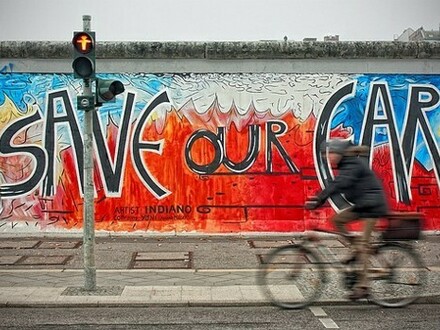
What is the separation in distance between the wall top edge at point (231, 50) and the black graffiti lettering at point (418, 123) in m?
0.76

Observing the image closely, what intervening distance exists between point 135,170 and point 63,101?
2.00m

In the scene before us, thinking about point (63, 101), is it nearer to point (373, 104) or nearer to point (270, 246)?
point (270, 246)

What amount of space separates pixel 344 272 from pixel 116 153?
6.59 meters

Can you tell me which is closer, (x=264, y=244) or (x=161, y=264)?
(x=161, y=264)

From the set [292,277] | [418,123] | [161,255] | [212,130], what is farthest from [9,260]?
[418,123]

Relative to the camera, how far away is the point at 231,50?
12.8 metres

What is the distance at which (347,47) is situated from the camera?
1290 cm

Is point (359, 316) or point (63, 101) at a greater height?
point (63, 101)

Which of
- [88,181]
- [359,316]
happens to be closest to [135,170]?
[88,181]

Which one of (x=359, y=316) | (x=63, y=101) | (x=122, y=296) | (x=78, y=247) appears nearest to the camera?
(x=359, y=316)

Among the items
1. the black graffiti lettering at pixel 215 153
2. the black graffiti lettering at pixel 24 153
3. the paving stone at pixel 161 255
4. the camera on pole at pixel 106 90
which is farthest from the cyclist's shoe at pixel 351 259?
the black graffiti lettering at pixel 24 153

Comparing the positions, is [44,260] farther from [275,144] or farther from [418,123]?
[418,123]

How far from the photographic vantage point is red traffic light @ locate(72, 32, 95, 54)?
808 centimetres

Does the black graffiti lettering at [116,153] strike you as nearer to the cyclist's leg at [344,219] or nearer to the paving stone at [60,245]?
the paving stone at [60,245]
